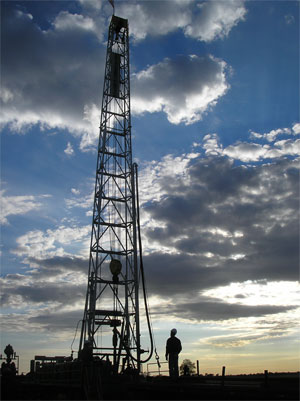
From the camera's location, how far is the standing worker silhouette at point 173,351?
1855 centimetres

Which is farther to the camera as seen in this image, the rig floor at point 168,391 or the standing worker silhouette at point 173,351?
the standing worker silhouette at point 173,351

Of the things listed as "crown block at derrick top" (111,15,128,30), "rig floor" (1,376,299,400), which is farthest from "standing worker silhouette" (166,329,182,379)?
"crown block at derrick top" (111,15,128,30)

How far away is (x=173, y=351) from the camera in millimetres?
18531

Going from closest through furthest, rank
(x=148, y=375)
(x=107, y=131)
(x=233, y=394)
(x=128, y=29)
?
(x=233, y=394) → (x=148, y=375) → (x=107, y=131) → (x=128, y=29)

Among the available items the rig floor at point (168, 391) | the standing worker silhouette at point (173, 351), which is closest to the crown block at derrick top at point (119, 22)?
the standing worker silhouette at point (173, 351)

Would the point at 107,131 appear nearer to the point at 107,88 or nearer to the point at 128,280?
the point at 107,88

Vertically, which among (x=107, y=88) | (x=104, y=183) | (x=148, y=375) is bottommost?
(x=148, y=375)

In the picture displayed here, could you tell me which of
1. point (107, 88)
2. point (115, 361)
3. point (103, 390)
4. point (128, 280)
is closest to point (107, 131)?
point (107, 88)

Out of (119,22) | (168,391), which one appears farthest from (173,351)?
(119,22)

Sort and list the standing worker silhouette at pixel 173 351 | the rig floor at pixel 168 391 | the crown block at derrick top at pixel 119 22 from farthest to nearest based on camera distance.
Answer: the crown block at derrick top at pixel 119 22
the standing worker silhouette at pixel 173 351
the rig floor at pixel 168 391

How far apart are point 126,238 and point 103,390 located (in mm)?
16814

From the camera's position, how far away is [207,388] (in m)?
15.2

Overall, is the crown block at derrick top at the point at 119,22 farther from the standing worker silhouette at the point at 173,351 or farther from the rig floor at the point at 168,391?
the rig floor at the point at 168,391

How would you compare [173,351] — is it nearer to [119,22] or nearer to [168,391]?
[168,391]
